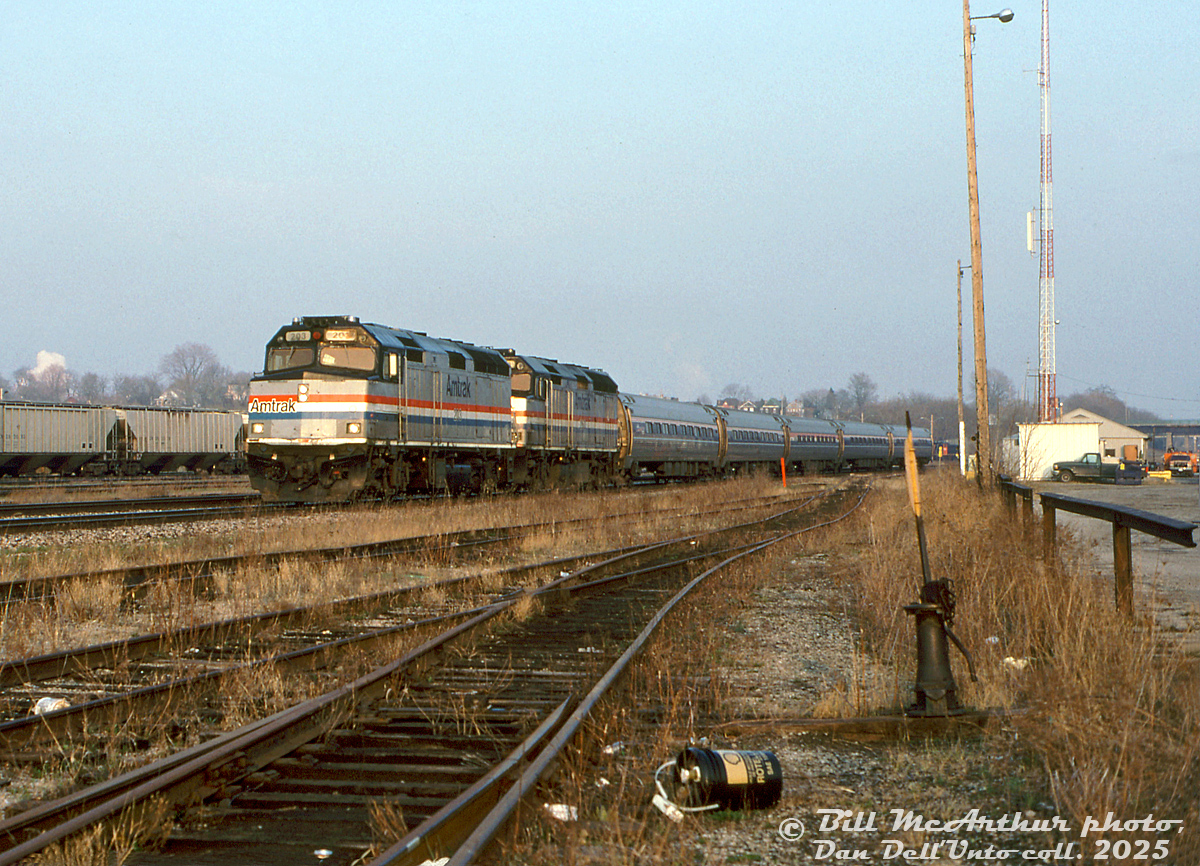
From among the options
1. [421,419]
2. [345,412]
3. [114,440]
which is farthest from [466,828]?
[114,440]

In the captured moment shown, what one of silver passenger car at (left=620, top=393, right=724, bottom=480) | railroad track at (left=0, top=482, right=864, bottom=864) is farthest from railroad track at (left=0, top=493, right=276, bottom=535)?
silver passenger car at (left=620, top=393, right=724, bottom=480)

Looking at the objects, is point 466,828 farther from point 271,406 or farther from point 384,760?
point 271,406

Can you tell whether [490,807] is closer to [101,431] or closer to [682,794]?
[682,794]

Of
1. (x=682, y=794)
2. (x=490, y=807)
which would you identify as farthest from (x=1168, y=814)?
(x=490, y=807)

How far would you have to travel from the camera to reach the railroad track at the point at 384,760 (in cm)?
401

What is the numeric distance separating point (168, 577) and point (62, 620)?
2.24 metres

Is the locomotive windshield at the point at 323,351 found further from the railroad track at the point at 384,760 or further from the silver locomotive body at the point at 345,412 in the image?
the railroad track at the point at 384,760

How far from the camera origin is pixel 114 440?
126ft

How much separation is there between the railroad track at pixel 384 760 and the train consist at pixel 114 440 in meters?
31.8

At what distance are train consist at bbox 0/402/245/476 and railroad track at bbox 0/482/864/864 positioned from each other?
1252 inches

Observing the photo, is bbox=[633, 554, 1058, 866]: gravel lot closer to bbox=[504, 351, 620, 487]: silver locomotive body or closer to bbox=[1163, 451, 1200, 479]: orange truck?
bbox=[504, 351, 620, 487]: silver locomotive body

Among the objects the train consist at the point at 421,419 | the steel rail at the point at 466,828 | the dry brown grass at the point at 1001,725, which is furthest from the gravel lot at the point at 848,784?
the train consist at the point at 421,419

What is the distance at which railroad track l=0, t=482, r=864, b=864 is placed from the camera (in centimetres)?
401

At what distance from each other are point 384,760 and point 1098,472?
4448cm
